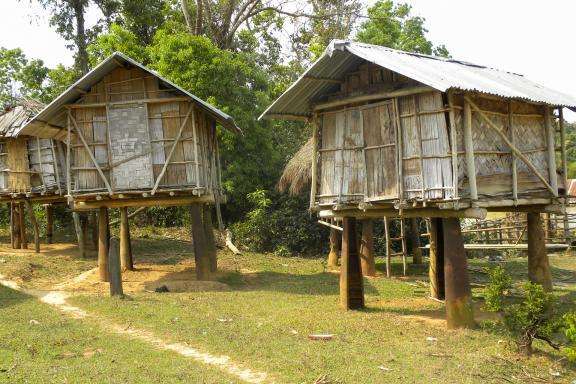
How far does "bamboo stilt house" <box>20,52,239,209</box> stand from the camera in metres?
17.9

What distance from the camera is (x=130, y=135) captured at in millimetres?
17953

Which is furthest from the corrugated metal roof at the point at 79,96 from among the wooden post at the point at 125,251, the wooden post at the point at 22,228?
the wooden post at the point at 22,228

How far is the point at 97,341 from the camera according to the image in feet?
37.4

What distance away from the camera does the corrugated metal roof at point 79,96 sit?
1736 centimetres

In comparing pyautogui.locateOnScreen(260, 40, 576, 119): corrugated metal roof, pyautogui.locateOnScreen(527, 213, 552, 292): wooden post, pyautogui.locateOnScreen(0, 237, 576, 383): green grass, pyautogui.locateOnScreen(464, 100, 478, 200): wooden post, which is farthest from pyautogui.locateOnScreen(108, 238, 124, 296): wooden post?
pyautogui.locateOnScreen(527, 213, 552, 292): wooden post

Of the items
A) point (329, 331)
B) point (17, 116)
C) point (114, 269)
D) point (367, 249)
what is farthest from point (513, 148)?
point (17, 116)

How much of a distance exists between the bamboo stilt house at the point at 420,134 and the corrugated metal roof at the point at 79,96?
12.1ft

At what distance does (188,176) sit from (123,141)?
218 centimetres

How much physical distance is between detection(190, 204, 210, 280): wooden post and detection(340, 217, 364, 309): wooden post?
18.6 ft

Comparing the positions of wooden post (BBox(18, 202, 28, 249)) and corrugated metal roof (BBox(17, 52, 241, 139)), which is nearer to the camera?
corrugated metal roof (BBox(17, 52, 241, 139))

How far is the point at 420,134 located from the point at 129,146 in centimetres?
922

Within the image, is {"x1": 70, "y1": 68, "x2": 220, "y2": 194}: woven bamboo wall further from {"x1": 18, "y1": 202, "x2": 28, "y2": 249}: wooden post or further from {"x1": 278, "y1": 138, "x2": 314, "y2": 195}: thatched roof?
{"x1": 18, "y1": 202, "x2": 28, "y2": 249}: wooden post

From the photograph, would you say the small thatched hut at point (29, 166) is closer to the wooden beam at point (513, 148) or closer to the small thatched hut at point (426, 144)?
the small thatched hut at point (426, 144)

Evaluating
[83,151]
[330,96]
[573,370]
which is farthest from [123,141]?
[573,370]
